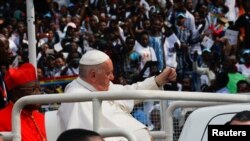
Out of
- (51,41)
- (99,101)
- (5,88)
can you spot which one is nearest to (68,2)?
(51,41)

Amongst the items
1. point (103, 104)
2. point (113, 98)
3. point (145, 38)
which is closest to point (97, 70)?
point (103, 104)

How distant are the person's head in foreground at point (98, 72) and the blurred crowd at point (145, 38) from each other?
7.63 metres

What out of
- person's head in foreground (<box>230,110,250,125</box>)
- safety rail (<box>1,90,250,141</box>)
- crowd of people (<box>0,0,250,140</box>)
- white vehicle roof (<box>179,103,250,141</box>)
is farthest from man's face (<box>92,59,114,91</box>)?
crowd of people (<box>0,0,250,140</box>)

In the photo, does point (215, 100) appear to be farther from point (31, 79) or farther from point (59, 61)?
point (59, 61)

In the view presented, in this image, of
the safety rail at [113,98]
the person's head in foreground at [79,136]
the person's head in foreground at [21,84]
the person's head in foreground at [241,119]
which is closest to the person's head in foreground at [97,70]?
the person's head in foreground at [21,84]

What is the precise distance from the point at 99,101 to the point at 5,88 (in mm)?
A: 2059

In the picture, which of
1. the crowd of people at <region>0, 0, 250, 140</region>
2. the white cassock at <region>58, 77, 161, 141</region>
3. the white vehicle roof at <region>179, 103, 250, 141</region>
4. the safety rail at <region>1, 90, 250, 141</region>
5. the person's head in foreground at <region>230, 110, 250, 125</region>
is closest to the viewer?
the person's head in foreground at <region>230, 110, 250, 125</region>

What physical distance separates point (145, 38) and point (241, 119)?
44.2 feet

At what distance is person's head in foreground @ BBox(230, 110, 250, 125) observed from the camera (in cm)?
441

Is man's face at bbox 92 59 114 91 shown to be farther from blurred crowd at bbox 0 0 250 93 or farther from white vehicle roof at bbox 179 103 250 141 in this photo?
blurred crowd at bbox 0 0 250 93

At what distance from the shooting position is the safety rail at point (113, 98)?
5.16 metres

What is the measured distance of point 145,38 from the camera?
17906 millimetres

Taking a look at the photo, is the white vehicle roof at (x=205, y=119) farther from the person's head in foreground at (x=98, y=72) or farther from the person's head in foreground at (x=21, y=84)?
the person's head in foreground at (x=21, y=84)

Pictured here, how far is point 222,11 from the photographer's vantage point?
805 inches
